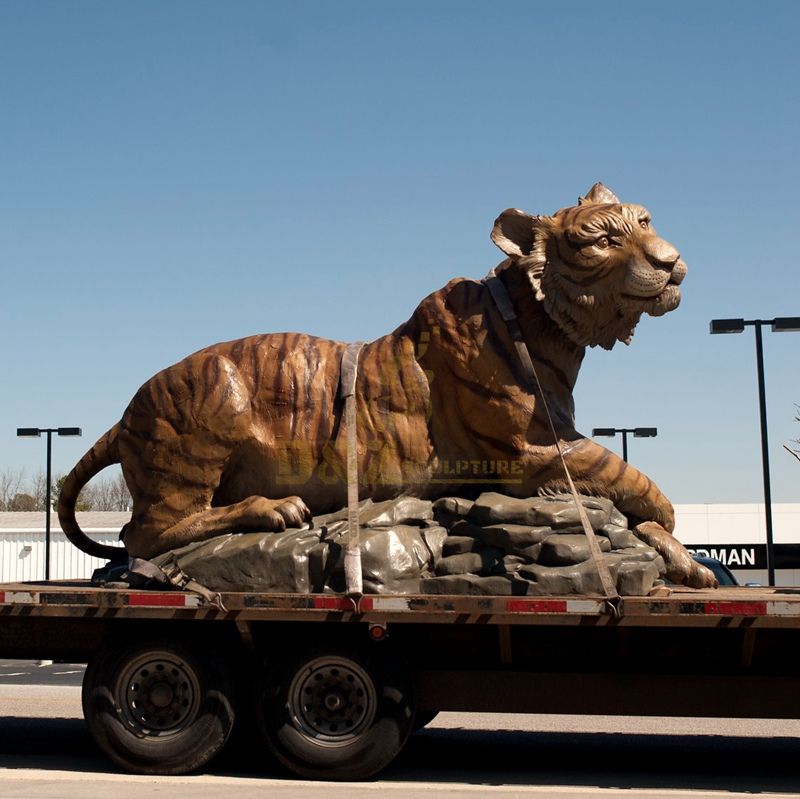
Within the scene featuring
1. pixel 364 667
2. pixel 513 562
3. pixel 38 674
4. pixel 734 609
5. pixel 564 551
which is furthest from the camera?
pixel 38 674

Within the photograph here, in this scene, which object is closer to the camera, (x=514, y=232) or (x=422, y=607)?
(x=422, y=607)

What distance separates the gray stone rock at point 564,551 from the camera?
7.20 m

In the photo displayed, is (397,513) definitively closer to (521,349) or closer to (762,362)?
(521,349)

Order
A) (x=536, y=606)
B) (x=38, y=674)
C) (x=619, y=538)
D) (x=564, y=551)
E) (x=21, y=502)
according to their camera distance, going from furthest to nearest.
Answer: (x=21, y=502)
(x=38, y=674)
(x=619, y=538)
(x=564, y=551)
(x=536, y=606)

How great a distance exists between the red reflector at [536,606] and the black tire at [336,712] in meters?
0.84

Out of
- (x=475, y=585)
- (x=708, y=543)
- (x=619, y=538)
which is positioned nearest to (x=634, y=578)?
(x=619, y=538)

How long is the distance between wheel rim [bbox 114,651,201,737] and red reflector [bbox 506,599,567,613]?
80.2 inches

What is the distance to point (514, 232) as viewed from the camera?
834cm

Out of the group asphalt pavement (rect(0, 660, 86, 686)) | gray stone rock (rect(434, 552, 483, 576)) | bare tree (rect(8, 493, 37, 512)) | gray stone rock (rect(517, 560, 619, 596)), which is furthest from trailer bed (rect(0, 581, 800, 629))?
bare tree (rect(8, 493, 37, 512))

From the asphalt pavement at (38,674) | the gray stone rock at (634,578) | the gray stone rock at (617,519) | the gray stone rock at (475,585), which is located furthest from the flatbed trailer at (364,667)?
the asphalt pavement at (38,674)

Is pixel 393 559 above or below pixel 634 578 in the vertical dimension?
above

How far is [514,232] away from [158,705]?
3981mm

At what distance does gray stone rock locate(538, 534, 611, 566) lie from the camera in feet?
23.6

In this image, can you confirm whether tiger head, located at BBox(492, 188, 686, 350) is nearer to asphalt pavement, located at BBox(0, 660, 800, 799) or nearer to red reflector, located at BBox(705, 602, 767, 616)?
red reflector, located at BBox(705, 602, 767, 616)
